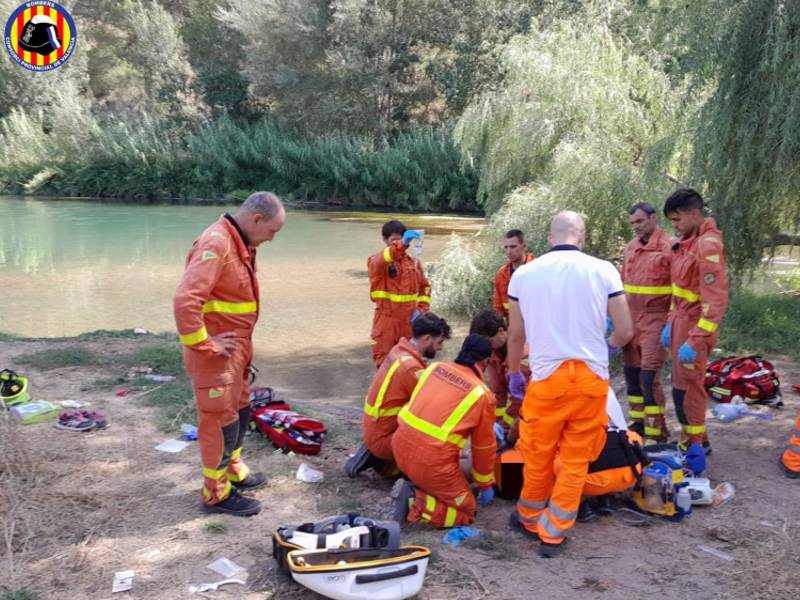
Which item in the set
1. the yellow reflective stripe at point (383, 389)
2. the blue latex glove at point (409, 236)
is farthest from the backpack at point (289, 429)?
the blue latex glove at point (409, 236)

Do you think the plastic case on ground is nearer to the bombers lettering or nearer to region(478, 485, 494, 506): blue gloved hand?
the bombers lettering

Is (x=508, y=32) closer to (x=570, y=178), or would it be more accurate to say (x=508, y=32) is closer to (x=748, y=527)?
(x=570, y=178)

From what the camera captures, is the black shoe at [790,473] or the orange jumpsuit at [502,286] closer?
the black shoe at [790,473]

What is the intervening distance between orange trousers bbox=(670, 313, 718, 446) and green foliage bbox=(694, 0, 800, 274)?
2596 mm

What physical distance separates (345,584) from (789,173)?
20.3 ft

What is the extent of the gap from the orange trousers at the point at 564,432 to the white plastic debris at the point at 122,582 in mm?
2165

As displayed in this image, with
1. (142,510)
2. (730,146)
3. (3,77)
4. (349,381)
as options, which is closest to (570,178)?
(730,146)

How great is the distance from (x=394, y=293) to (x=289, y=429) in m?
1.79

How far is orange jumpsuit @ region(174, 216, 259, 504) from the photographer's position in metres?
3.88

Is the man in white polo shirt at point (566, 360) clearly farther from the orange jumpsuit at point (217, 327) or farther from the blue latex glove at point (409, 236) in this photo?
the blue latex glove at point (409, 236)

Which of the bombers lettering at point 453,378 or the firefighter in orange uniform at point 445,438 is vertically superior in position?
the bombers lettering at point 453,378

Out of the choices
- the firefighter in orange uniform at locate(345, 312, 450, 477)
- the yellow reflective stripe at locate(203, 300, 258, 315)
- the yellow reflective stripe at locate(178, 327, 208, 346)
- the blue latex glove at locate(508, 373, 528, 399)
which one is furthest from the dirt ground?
the yellow reflective stripe at locate(203, 300, 258, 315)

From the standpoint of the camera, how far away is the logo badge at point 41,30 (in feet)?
81.9

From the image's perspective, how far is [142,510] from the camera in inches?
176
